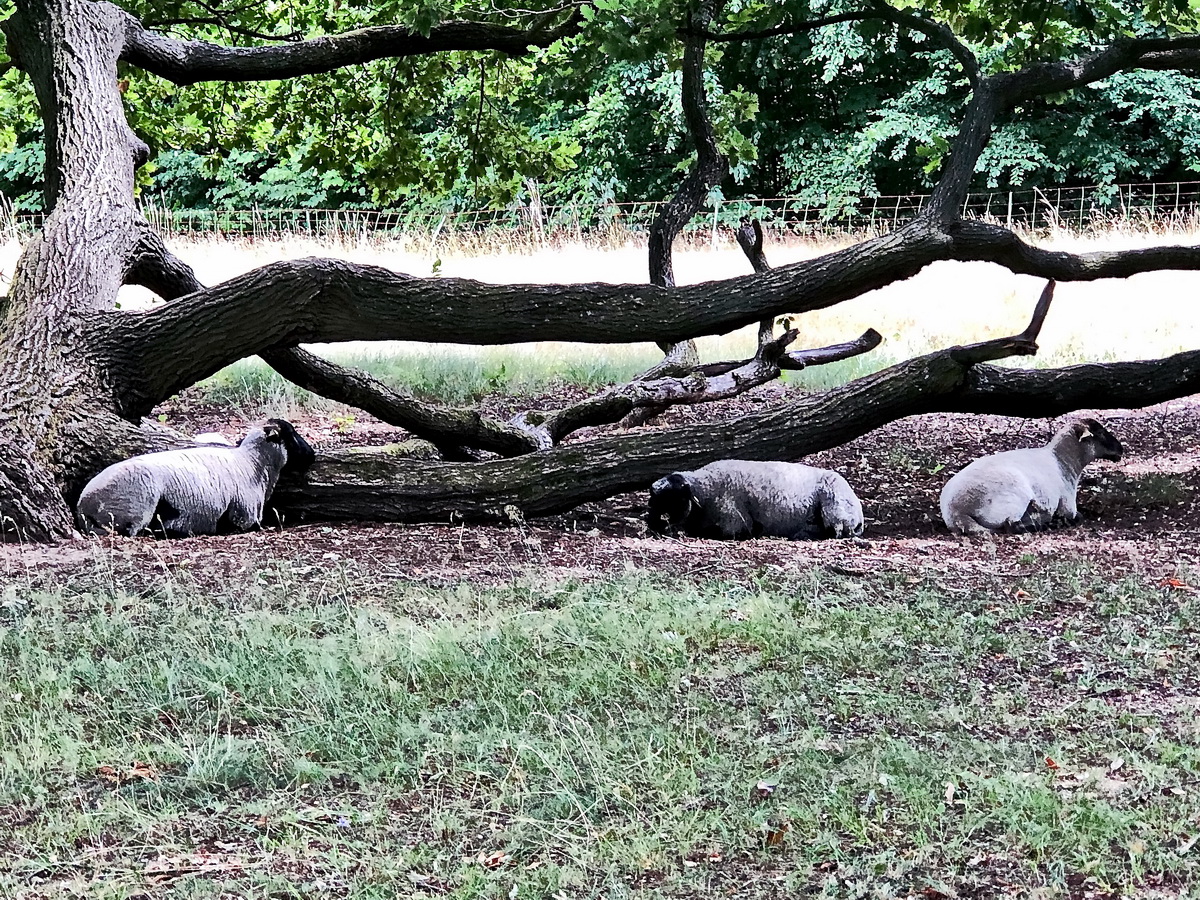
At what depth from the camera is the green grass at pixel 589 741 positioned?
3.73m

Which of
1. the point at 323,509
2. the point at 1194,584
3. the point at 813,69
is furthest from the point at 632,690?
the point at 813,69

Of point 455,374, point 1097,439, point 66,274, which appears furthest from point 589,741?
point 455,374

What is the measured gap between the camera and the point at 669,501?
28.3 ft

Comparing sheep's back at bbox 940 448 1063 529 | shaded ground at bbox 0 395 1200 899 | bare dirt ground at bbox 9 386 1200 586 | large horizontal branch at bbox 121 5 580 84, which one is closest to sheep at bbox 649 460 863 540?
bare dirt ground at bbox 9 386 1200 586

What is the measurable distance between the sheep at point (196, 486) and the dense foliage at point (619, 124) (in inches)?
229

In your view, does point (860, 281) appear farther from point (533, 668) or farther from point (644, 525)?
point (533, 668)

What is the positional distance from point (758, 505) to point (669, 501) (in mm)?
616

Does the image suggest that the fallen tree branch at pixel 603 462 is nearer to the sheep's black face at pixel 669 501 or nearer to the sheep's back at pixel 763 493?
the sheep's black face at pixel 669 501

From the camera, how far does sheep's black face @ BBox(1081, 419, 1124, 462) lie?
951 centimetres

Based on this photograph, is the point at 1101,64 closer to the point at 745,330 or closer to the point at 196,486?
the point at 196,486

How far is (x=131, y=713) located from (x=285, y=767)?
0.80 meters

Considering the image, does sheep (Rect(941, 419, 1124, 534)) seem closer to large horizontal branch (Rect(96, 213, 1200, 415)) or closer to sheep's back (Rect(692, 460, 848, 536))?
sheep's back (Rect(692, 460, 848, 536))

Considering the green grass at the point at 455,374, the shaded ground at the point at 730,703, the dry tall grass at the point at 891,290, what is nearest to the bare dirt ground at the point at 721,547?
the shaded ground at the point at 730,703

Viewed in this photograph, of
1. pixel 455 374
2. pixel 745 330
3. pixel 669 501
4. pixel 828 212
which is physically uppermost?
pixel 828 212
